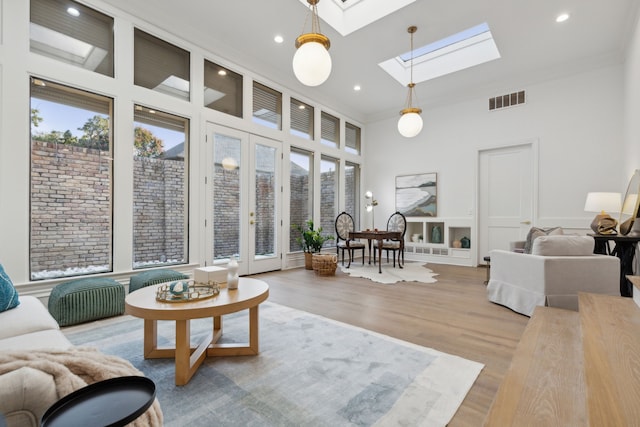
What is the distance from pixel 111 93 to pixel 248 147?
195cm

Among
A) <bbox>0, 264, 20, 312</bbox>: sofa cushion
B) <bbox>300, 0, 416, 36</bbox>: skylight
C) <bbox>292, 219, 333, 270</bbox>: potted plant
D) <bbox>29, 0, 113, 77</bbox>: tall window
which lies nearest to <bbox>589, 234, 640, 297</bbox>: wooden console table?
<bbox>300, 0, 416, 36</bbox>: skylight

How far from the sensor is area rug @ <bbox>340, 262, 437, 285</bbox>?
15.3 feet

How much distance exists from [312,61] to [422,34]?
2.46 metres

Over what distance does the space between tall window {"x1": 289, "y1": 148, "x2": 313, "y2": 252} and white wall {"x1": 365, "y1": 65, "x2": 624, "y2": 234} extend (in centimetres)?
247

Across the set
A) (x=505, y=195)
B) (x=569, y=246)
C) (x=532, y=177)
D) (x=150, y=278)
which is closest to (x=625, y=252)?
(x=569, y=246)

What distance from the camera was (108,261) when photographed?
3.41 meters

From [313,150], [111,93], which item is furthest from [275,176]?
[111,93]

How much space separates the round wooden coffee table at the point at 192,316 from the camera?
171 cm

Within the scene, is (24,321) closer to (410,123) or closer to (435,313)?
(435,313)

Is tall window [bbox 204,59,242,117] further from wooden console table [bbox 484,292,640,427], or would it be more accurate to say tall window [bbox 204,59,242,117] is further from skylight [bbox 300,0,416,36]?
wooden console table [bbox 484,292,640,427]

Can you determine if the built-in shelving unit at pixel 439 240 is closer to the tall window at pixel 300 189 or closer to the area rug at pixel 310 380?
the tall window at pixel 300 189

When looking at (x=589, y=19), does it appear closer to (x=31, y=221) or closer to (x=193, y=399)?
(x=193, y=399)

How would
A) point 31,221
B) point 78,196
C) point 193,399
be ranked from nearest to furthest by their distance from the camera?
1. point 193,399
2. point 31,221
3. point 78,196

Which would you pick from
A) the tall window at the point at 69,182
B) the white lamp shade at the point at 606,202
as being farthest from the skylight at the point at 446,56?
the tall window at the point at 69,182
